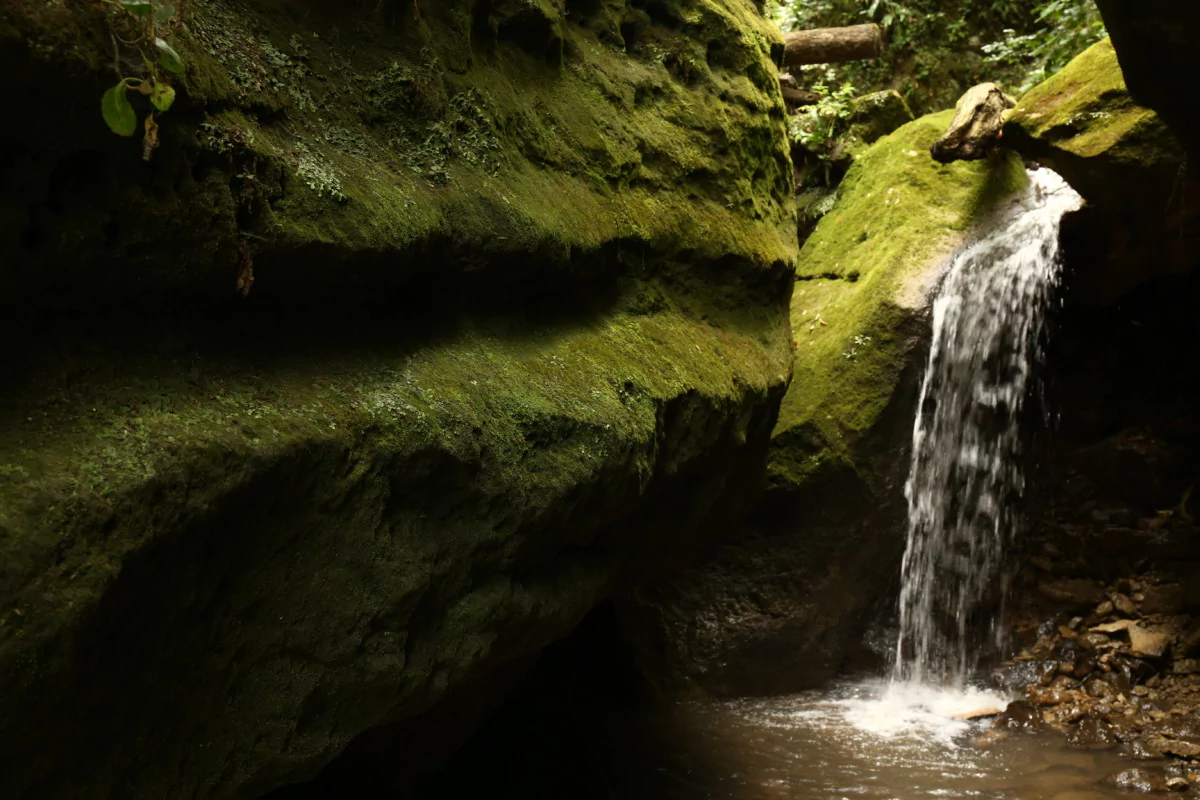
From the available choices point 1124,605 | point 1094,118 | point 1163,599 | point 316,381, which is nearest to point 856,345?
point 1094,118

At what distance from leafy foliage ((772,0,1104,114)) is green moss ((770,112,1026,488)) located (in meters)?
3.78

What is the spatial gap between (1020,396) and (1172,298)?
4.96 ft

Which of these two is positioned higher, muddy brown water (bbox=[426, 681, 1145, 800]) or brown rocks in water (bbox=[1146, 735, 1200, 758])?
brown rocks in water (bbox=[1146, 735, 1200, 758])

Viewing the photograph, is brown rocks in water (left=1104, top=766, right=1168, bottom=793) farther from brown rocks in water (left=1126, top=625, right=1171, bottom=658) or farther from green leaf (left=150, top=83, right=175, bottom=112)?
green leaf (left=150, top=83, right=175, bottom=112)

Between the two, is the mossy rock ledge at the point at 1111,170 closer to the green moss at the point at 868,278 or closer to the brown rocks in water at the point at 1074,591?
the green moss at the point at 868,278

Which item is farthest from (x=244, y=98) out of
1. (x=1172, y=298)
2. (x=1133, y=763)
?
(x=1172, y=298)

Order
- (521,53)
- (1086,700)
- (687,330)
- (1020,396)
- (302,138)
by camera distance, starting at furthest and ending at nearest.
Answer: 1. (1020,396)
2. (1086,700)
3. (687,330)
4. (521,53)
5. (302,138)

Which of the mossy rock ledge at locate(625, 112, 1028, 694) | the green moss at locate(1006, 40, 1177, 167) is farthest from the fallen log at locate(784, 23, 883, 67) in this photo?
the mossy rock ledge at locate(625, 112, 1028, 694)

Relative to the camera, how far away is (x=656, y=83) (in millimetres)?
4535

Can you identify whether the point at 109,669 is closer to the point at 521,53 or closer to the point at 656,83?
the point at 521,53

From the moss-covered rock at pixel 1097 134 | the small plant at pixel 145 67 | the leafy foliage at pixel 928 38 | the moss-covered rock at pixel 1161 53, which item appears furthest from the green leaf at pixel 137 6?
the leafy foliage at pixel 928 38

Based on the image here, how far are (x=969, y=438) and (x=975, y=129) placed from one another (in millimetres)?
2567

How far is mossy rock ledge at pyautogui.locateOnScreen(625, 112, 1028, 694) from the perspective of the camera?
6383 millimetres

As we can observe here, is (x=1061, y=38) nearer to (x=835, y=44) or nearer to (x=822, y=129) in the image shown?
(x=835, y=44)
